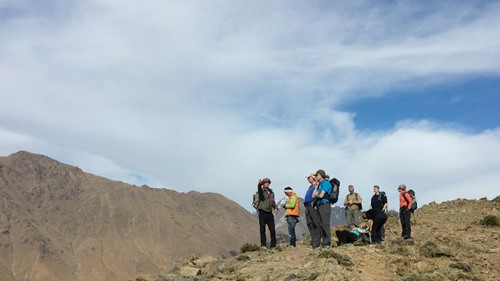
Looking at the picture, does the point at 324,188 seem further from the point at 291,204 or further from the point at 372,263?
the point at 372,263

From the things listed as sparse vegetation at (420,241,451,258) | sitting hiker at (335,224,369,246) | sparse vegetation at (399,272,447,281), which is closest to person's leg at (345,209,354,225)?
sitting hiker at (335,224,369,246)

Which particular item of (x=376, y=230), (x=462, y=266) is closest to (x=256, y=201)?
(x=376, y=230)

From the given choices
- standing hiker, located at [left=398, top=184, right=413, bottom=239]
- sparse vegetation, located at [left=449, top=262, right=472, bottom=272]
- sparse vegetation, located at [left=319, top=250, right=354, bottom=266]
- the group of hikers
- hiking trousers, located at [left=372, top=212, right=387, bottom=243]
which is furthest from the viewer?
standing hiker, located at [left=398, top=184, right=413, bottom=239]

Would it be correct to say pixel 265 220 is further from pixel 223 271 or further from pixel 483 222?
pixel 483 222

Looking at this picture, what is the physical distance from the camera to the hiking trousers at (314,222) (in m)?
13.5

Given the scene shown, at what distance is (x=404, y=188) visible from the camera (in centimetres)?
1530

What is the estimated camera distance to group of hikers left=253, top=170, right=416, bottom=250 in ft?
42.6

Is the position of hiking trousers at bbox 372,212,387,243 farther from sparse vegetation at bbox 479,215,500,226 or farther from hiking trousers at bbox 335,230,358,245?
sparse vegetation at bbox 479,215,500,226

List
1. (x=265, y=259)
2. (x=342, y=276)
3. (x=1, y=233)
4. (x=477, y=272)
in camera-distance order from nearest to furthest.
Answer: (x=342, y=276)
(x=477, y=272)
(x=265, y=259)
(x=1, y=233)

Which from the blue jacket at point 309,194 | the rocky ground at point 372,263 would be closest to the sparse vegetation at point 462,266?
the rocky ground at point 372,263

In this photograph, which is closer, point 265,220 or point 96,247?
point 265,220

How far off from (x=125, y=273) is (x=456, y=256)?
181645mm

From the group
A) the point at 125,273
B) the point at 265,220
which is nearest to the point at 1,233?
the point at 125,273

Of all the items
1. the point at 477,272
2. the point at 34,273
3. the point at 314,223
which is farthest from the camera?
→ the point at 34,273
